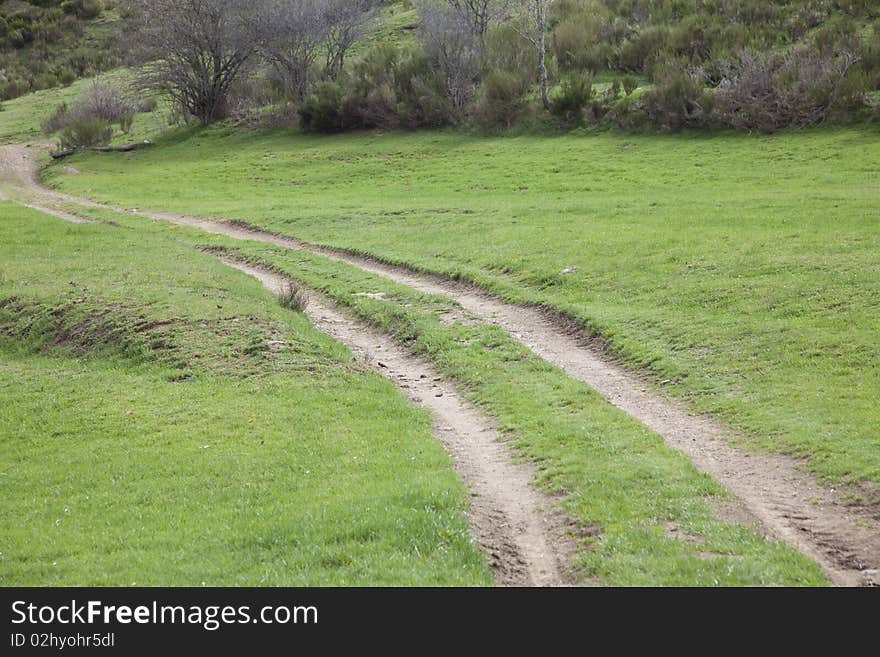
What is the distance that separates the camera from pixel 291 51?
52.7m

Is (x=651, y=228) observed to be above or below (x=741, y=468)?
below

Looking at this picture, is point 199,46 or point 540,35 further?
point 199,46

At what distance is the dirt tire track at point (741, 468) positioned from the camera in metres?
7.80

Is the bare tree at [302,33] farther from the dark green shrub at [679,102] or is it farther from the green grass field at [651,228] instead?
the dark green shrub at [679,102]

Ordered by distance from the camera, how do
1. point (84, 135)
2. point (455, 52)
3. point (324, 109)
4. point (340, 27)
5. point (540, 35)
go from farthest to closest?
point (340, 27) < point (84, 135) < point (324, 109) < point (455, 52) < point (540, 35)

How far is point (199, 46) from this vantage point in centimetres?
5253

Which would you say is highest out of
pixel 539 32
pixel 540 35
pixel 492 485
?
pixel 539 32

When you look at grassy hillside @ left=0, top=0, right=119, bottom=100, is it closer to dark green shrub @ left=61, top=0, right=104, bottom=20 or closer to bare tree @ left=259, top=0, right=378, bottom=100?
dark green shrub @ left=61, top=0, right=104, bottom=20

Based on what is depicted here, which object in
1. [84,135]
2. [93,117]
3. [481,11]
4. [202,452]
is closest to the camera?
[202,452]

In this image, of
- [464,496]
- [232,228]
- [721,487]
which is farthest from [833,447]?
[232,228]

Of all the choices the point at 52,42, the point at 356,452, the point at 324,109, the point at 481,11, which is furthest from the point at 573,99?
the point at 52,42

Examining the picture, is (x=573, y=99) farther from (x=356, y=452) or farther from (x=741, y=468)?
(x=356, y=452)

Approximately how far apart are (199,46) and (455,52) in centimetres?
1632
